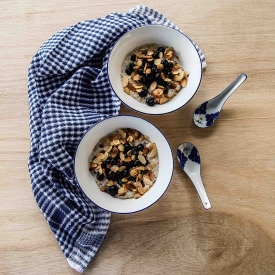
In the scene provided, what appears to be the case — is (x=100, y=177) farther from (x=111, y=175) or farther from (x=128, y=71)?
(x=128, y=71)

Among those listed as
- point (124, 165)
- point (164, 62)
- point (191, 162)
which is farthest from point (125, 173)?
point (164, 62)

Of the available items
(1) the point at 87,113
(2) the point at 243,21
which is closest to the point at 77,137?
(1) the point at 87,113

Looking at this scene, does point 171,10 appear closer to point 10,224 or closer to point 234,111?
point 234,111

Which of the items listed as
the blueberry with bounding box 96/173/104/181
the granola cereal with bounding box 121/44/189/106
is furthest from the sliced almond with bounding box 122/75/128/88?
the blueberry with bounding box 96/173/104/181

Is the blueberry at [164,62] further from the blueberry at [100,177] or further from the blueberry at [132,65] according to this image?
the blueberry at [100,177]

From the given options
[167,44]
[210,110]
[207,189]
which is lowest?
[207,189]

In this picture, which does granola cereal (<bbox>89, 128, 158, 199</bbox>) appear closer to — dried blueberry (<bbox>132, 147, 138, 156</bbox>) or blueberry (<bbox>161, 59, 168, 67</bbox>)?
dried blueberry (<bbox>132, 147, 138, 156</bbox>)
